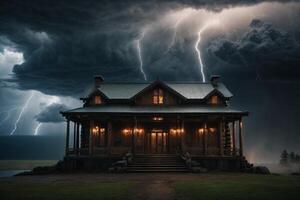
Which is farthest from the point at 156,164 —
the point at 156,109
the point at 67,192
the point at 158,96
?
the point at 67,192

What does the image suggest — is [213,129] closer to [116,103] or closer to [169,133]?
[169,133]

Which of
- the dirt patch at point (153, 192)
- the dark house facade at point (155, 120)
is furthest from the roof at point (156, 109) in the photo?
the dirt patch at point (153, 192)

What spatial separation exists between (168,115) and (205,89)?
949 cm

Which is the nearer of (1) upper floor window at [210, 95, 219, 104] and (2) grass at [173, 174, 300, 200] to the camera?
(2) grass at [173, 174, 300, 200]

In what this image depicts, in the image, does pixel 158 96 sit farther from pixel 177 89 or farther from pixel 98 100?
pixel 98 100

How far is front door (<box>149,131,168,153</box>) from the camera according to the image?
126 ft

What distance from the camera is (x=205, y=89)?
41781 millimetres

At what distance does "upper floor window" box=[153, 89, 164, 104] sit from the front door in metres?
3.44

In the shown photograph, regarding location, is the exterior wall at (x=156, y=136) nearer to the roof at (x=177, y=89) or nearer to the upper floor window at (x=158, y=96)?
the upper floor window at (x=158, y=96)

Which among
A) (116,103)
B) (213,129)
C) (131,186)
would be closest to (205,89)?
(213,129)

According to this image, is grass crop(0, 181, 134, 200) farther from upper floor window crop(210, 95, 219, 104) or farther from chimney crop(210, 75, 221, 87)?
chimney crop(210, 75, 221, 87)

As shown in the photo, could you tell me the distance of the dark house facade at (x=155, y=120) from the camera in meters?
34.1

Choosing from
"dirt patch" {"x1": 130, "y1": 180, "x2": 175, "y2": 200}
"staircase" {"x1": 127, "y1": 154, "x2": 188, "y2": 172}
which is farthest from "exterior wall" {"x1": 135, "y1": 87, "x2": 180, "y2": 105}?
"dirt patch" {"x1": 130, "y1": 180, "x2": 175, "y2": 200}

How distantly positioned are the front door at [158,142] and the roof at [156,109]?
3.08 m
